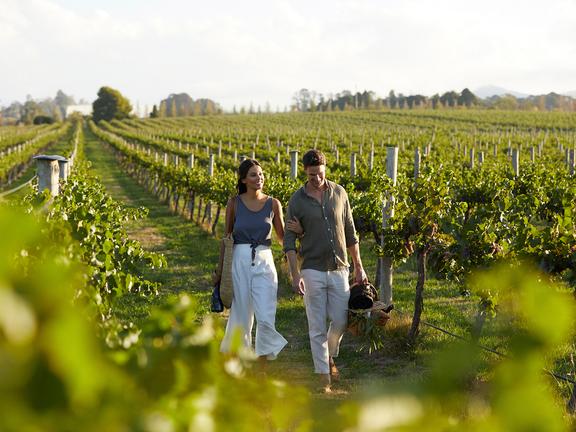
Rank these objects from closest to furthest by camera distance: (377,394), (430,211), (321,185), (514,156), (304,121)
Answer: (377,394)
(321,185)
(430,211)
(514,156)
(304,121)

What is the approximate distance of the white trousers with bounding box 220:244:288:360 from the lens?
16.7ft

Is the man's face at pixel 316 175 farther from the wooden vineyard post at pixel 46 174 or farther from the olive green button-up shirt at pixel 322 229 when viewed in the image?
the wooden vineyard post at pixel 46 174

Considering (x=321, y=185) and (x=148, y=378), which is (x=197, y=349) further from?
(x=321, y=185)

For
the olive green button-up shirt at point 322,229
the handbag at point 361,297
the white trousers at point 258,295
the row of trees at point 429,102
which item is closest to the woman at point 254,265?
the white trousers at point 258,295

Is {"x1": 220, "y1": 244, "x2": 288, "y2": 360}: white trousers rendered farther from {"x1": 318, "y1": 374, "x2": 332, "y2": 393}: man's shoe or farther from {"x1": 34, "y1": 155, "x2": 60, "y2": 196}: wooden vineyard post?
{"x1": 34, "y1": 155, "x2": 60, "y2": 196}: wooden vineyard post

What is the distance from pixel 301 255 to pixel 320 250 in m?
0.18

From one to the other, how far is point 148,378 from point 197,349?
0.48 feet

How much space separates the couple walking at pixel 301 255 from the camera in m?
4.99

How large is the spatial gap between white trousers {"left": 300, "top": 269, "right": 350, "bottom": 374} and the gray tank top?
0.41m

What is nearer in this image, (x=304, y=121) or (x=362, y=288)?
(x=362, y=288)

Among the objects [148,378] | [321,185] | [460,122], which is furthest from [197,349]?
[460,122]

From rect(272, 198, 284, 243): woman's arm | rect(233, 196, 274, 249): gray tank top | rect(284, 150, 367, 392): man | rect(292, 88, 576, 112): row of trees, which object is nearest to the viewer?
rect(284, 150, 367, 392): man

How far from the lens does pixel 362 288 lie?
5.07m

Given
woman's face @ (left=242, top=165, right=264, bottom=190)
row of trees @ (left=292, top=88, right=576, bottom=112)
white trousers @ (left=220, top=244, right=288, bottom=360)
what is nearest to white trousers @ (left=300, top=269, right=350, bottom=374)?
white trousers @ (left=220, top=244, right=288, bottom=360)
